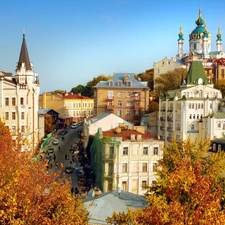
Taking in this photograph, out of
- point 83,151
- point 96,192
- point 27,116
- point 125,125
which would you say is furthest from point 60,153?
point 96,192

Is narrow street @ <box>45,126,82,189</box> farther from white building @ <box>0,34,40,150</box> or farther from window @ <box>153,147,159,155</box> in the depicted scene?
window @ <box>153,147,159,155</box>

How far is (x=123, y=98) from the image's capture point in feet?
251

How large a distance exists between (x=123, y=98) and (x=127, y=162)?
35.3 metres

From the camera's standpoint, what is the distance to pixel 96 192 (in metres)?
32.2

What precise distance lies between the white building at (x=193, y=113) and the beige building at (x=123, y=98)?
1073 centimetres

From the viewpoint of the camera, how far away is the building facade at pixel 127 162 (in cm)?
4144

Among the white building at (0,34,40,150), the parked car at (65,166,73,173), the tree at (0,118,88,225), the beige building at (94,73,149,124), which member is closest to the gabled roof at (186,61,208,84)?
the beige building at (94,73,149,124)

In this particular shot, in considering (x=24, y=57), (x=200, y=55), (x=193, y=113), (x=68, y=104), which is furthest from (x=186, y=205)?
(x=200, y=55)

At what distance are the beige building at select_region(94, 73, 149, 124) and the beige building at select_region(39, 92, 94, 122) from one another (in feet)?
103

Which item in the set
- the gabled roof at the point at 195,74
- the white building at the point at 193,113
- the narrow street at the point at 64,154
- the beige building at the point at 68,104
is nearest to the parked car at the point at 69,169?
the narrow street at the point at 64,154

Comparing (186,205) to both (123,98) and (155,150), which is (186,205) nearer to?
(155,150)

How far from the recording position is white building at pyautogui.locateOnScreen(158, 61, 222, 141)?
2250 inches

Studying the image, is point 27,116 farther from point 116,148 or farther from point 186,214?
point 186,214

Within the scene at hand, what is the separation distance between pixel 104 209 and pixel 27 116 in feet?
121
